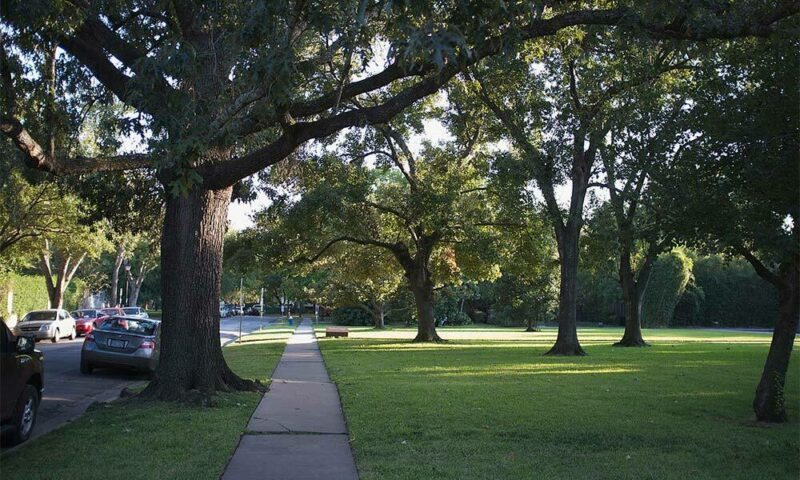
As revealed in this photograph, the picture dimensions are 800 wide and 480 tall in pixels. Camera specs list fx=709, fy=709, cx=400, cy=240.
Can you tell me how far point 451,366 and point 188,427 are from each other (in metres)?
10.4

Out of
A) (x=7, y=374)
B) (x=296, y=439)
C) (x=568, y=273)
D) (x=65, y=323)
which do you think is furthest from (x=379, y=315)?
(x=7, y=374)

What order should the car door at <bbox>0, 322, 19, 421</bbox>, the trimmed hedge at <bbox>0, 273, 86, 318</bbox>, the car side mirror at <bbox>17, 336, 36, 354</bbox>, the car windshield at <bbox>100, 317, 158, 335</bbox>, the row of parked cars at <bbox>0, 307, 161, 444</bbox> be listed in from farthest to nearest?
the trimmed hedge at <bbox>0, 273, 86, 318</bbox> < the car windshield at <bbox>100, 317, 158, 335</bbox> < the car side mirror at <bbox>17, 336, 36, 354</bbox> < the row of parked cars at <bbox>0, 307, 161, 444</bbox> < the car door at <bbox>0, 322, 19, 421</bbox>

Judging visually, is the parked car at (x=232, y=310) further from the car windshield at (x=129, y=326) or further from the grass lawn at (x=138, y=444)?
the grass lawn at (x=138, y=444)

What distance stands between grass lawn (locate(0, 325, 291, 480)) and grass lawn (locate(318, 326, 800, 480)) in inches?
59.8

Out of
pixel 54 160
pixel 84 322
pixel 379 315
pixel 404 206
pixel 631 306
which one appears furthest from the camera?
pixel 379 315

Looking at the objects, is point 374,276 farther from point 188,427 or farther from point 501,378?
point 188,427

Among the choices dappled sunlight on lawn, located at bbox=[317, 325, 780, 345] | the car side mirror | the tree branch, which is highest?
the tree branch

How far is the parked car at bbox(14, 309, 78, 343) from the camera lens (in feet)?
96.5

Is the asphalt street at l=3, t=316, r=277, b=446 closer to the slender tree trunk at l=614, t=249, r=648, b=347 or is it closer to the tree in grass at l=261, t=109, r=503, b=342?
the tree in grass at l=261, t=109, r=503, b=342

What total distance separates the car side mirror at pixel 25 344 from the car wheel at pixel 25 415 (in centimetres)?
53

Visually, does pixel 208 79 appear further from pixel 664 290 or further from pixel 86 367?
pixel 664 290

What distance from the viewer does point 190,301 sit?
11.1 meters

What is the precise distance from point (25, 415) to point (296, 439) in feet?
10.3

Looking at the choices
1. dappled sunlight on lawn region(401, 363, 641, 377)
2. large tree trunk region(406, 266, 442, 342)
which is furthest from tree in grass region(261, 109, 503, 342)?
dappled sunlight on lawn region(401, 363, 641, 377)
